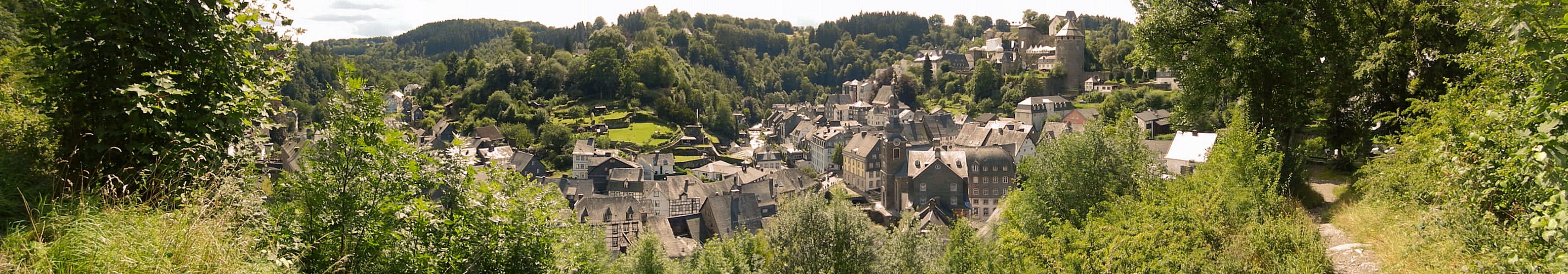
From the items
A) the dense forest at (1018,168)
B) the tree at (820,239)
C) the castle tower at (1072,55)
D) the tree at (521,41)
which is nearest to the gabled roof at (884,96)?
the castle tower at (1072,55)

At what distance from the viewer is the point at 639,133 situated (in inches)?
2729

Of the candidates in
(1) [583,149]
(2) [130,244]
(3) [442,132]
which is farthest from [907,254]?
(3) [442,132]

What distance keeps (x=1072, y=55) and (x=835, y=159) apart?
2886 cm

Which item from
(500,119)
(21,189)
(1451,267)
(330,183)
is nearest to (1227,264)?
(1451,267)

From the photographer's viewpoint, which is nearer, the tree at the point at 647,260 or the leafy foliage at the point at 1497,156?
the leafy foliage at the point at 1497,156

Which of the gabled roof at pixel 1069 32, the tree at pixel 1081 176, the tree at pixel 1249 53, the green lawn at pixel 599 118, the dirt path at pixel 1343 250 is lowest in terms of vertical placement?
the green lawn at pixel 599 118

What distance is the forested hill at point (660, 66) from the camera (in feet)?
252

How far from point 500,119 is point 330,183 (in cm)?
6794

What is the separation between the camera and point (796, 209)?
56.8ft

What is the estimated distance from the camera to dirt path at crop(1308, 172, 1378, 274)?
8414 millimetres

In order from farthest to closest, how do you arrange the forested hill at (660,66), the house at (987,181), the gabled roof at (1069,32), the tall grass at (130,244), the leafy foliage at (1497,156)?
the gabled roof at (1069,32) → the forested hill at (660,66) → the house at (987,181) → the leafy foliage at (1497,156) → the tall grass at (130,244)

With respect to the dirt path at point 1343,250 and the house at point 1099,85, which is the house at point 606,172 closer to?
the dirt path at point 1343,250

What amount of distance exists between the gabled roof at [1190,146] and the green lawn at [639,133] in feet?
144

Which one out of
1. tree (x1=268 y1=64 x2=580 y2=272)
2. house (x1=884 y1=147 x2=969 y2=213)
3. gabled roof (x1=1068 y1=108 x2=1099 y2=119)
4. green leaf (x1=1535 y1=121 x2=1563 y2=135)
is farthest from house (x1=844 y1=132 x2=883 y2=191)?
green leaf (x1=1535 y1=121 x2=1563 y2=135)
